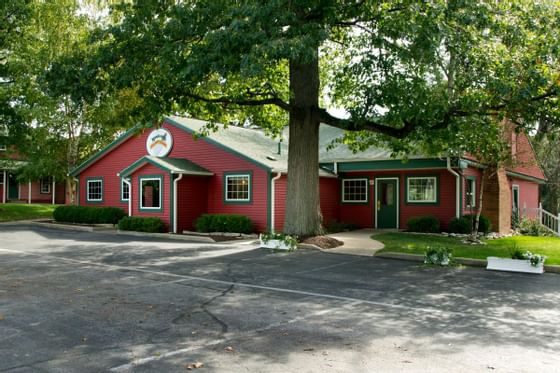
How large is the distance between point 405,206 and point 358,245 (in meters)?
6.42

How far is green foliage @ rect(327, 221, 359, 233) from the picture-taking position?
2160 cm

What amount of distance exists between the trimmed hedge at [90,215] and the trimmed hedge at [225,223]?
603 centimetres

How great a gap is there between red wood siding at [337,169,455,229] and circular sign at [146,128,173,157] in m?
8.48

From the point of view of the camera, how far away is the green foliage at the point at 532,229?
2400cm

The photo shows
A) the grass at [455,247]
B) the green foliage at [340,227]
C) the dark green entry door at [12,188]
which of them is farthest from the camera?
the dark green entry door at [12,188]

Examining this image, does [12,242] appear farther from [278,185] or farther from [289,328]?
[289,328]

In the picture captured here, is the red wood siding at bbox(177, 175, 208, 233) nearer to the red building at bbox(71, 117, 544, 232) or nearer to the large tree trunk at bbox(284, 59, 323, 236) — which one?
the red building at bbox(71, 117, 544, 232)

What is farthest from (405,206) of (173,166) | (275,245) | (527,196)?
(527,196)

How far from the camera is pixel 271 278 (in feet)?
35.1

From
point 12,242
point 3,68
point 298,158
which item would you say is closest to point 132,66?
point 298,158

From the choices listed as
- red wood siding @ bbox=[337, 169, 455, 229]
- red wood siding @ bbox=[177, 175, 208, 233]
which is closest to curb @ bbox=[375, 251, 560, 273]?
red wood siding @ bbox=[337, 169, 455, 229]

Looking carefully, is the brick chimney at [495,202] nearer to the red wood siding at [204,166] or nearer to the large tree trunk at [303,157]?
the large tree trunk at [303,157]

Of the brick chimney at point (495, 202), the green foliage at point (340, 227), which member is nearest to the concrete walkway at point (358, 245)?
the green foliage at point (340, 227)

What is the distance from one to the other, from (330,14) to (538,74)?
17.0 ft
